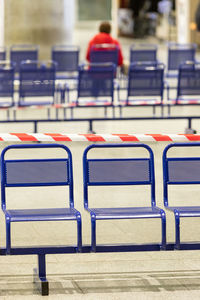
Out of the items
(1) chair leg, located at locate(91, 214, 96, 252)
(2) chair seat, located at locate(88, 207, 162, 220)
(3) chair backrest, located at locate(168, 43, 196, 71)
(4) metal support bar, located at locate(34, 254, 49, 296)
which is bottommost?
(4) metal support bar, located at locate(34, 254, 49, 296)

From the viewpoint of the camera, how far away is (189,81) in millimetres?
13719

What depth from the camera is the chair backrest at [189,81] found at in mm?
13602

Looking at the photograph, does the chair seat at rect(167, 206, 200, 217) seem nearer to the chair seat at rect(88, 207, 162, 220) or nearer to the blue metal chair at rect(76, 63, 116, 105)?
the chair seat at rect(88, 207, 162, 220)

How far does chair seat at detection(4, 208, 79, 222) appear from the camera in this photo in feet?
20.7

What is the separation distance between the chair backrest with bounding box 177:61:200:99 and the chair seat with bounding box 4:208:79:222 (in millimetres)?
7374

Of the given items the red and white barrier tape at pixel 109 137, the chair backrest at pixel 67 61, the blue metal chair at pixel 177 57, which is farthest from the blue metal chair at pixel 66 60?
the red and white barrier tape at pixel 109 137

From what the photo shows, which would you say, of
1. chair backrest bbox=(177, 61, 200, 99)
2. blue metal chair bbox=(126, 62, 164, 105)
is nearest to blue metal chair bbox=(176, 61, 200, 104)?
chair backrest bbox=(177, 61, 200, 99)

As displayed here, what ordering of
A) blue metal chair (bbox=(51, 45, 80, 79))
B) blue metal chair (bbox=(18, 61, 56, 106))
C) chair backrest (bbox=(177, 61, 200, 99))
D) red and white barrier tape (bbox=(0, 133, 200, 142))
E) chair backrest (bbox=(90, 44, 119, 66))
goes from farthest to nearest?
blue metal chair (bbox=(51, 45, 80, 79)), chair backrest (bbox=(90, 44, 119, 66)), chair backrest (bbox=(177, 61, 200, 99)), blue metal chair (bbox=(18, 61, 56, 106)), red and white barrier tape (bbox=(0, 133, 200, 142))

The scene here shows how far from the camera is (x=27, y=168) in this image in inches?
264

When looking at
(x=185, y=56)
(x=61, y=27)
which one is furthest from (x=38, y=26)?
(x=185, y=56)

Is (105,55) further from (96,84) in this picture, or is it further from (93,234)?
(93,234)

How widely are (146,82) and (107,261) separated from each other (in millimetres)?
6621

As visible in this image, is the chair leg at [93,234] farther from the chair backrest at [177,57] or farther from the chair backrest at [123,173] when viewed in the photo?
the chair backrest at [177,57]

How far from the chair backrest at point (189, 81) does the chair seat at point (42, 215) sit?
24.2ft
